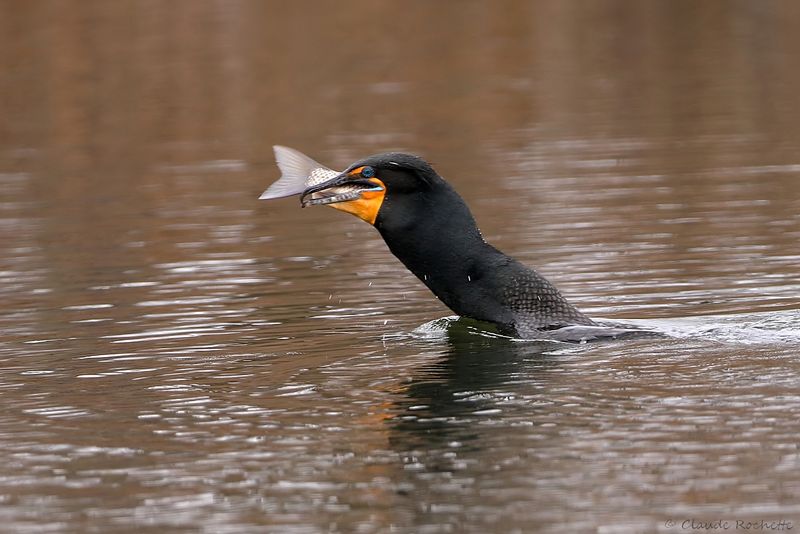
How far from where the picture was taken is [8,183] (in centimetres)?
2009

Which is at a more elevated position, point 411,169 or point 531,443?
point 411,169

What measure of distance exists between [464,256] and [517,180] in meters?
8.10

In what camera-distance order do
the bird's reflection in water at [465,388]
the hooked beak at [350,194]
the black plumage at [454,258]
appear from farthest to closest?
the black plumage at [454,258] → the hooked beak at [350,194] → the bird's reflection in water at [465,388]

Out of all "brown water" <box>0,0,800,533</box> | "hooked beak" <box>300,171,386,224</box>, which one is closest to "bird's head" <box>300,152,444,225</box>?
"hooked beak" <box>300,171,386,224</box>

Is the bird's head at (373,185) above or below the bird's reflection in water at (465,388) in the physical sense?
above

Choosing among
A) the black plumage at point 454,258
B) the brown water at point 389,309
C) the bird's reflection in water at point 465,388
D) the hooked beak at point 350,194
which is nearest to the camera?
the brown water at point 389,309

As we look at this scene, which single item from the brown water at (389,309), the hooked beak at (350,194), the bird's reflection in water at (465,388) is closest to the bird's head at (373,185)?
the hooked beak at (350,194)

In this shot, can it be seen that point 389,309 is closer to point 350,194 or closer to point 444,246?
point 444,246

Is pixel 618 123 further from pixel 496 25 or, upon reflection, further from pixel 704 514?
pixel 704 514

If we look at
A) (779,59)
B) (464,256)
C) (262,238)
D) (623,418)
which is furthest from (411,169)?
(779,59)

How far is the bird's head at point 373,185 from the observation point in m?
9.66

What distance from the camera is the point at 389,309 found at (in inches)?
453

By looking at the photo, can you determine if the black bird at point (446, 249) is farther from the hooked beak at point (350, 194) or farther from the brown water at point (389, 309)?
the brown water at point (389, 309)

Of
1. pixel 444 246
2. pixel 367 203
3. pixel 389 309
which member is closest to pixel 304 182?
pixel 367 203
